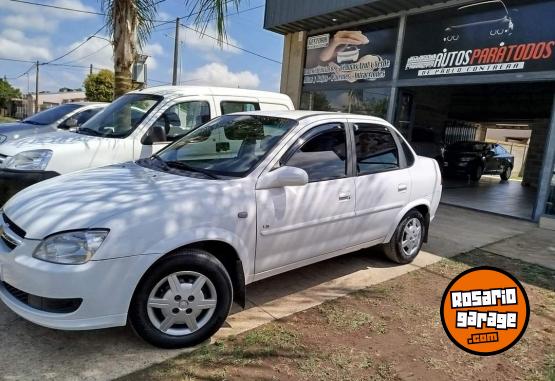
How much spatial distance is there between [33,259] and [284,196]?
1753 mm

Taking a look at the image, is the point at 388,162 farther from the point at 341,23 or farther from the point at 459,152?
the point at 459,152

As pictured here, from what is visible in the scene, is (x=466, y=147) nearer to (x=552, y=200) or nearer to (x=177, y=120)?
(x=552, y=200)

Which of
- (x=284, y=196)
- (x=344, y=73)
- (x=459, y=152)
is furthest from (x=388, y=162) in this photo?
(x=459, y=152)

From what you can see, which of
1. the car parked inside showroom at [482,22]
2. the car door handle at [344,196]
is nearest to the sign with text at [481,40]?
the car parked inside showroom at [482,22]

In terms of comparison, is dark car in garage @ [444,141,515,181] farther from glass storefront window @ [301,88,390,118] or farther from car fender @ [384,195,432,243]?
car fender @ [384,195,432,243]

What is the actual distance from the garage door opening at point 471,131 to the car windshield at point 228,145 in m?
6.90

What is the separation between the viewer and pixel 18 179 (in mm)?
4695

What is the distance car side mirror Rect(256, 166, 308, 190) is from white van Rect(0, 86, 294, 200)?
2601 millimetres

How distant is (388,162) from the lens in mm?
4414

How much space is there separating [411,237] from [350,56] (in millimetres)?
7413

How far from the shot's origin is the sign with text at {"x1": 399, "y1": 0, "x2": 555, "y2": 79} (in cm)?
737

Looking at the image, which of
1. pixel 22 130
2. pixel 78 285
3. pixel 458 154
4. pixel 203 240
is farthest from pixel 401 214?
pixel 458 154

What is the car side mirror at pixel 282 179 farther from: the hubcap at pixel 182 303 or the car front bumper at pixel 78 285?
the car front bumper at pixel 78 285

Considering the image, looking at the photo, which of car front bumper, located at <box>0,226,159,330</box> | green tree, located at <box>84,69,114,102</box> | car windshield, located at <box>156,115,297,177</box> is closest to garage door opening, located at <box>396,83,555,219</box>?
car windshield, located at <box>156,115,297,177</box>
